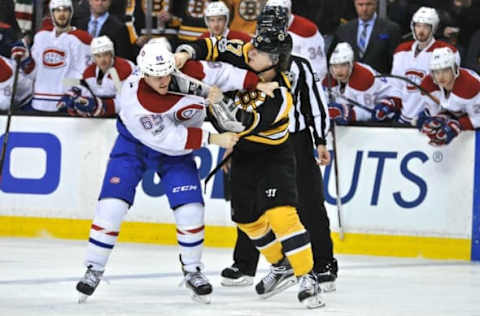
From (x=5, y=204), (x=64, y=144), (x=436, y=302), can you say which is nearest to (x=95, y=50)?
(x=64, y=144)

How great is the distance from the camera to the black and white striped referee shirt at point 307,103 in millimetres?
6840

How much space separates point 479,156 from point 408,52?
4.09ft

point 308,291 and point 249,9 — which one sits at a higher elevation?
point 249,9

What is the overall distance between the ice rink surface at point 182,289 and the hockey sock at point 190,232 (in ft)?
0.71

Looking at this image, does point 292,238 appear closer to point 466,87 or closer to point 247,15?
point 466,87

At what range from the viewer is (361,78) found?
9094 mm

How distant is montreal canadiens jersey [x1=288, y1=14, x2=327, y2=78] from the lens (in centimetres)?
929

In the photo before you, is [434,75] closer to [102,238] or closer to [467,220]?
[467,220]

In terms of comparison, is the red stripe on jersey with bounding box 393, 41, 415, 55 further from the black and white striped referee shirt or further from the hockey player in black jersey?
the hockey player in black jersey

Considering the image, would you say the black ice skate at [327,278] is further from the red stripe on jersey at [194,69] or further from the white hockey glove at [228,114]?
the red stripe on jersey at [194,69]

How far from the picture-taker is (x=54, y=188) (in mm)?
9195

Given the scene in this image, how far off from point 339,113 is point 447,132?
80 centimetres

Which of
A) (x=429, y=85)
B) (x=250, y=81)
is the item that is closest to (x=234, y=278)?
(x=250, y=81)

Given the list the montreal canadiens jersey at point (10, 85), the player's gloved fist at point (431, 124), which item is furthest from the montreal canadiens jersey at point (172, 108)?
the montreal canadiens jersey at point (10, 85)
